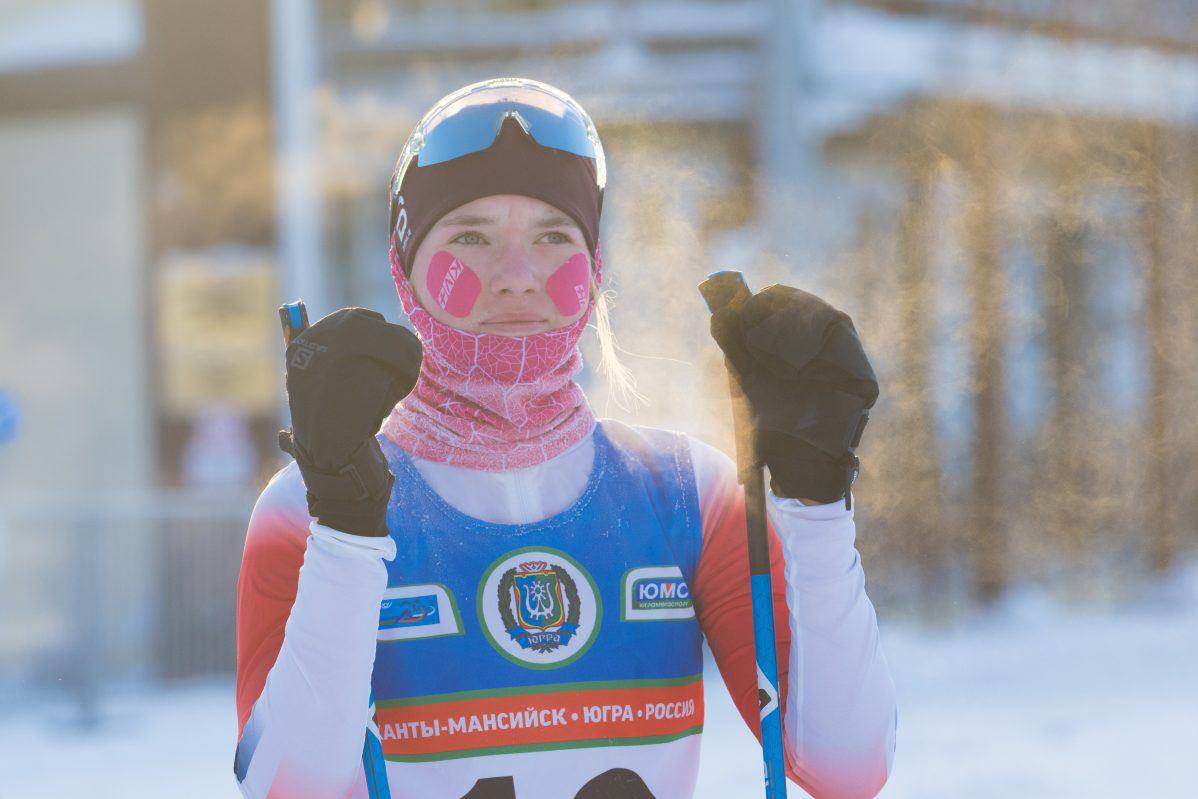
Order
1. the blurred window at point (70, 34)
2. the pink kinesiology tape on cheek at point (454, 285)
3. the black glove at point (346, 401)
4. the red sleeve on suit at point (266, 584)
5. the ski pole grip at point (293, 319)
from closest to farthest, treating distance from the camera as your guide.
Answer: the black glove at point (346, 401) → the ski pole grip at point (293, 319) → the red sleeve on suit at point (266, 584) → the pink kinesiology tape on cheek at point (454, 285) → the blurred window at point (70, 34)

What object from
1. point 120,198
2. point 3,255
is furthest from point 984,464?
point 3,255

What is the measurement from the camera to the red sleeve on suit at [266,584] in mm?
1816

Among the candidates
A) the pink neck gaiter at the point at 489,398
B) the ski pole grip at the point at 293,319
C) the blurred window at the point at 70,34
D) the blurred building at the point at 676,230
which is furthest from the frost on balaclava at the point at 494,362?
the blurred window at the point at 70,34

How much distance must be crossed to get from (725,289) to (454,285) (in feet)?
1.37

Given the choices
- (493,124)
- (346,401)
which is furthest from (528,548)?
(493,124)

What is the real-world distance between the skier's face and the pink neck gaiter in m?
0.02

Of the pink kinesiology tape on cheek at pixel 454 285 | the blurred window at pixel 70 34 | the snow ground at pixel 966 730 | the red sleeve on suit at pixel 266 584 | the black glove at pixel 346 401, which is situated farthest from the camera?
the blurred window at pixel 70 34

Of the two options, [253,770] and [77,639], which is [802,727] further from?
[77,639]

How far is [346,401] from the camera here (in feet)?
5.13

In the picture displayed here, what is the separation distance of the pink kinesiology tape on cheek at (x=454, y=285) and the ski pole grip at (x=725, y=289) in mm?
366

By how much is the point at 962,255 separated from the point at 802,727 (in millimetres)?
9643

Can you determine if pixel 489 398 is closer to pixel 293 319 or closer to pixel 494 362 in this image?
pixel 494 362

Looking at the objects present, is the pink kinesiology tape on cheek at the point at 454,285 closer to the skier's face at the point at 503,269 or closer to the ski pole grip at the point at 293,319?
the skier's face at the point at 503,269

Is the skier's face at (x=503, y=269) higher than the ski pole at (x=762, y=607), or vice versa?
the skier's face at (x=503, y=269)
